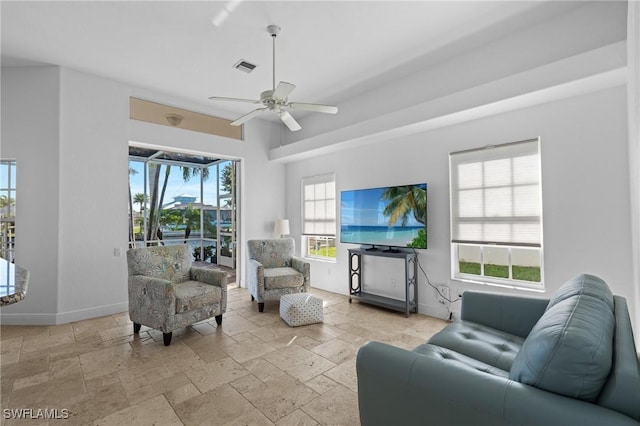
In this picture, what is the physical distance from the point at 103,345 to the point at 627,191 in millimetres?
5130

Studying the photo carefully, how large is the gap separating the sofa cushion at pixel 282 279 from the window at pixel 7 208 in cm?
312

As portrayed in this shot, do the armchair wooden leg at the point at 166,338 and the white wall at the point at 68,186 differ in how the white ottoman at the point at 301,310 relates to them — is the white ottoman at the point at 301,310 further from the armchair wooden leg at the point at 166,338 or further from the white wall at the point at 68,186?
the white wall at the point at 68,186

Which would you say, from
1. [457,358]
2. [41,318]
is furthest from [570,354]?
[41,318]

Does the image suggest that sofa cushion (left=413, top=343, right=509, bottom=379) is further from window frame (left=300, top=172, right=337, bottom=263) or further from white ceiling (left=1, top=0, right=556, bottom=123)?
window frame (left=300, top=172, right=337, bottom=263)

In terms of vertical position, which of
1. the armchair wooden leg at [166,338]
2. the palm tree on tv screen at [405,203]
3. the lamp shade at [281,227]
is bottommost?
the armchair wooden leg at [166,338]

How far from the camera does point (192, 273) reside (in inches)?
153

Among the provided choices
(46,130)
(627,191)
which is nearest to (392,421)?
(627,191)

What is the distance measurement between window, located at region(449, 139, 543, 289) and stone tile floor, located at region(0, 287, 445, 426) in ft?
3.29

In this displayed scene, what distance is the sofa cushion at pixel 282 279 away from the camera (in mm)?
4215

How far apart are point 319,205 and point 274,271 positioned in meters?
1.64

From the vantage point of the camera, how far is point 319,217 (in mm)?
5621

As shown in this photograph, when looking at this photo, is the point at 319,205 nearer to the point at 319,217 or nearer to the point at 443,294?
the point at 319,217

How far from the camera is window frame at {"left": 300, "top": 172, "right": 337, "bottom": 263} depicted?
535cm

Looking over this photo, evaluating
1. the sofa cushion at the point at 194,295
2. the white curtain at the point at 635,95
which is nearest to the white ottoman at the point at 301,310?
the sofa cushion at the point at 194,295
